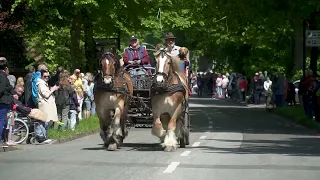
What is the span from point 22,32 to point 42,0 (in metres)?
3.56

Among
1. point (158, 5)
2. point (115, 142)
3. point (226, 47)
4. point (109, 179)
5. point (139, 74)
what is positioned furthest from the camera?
point (226, 47)

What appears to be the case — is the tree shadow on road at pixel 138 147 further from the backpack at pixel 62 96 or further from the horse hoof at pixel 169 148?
the backpack at pixel 62 96

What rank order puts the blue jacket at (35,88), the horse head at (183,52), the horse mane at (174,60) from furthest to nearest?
the blue jacket at (35,88)
the horse head at (183,52)
the horse mane at (174,60)

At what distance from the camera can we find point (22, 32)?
1313 inches

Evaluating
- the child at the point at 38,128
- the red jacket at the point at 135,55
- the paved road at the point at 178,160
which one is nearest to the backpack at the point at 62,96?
the paved road at the point at 178,160

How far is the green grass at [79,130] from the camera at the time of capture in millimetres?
22314

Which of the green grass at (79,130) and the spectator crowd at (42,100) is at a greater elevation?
the spectator crowd at (42,100)

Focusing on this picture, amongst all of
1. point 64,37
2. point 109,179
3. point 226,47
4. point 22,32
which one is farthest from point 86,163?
point 226,47

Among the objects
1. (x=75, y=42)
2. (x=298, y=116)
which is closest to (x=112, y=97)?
(x=75, y=42)

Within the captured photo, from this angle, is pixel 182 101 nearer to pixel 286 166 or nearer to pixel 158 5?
pixel 286 166

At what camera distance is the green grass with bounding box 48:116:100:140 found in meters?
22.3

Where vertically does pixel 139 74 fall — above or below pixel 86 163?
above

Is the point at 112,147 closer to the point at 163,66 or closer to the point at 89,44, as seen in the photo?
the point at 163,66

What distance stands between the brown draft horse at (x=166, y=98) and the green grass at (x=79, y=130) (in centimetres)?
502
